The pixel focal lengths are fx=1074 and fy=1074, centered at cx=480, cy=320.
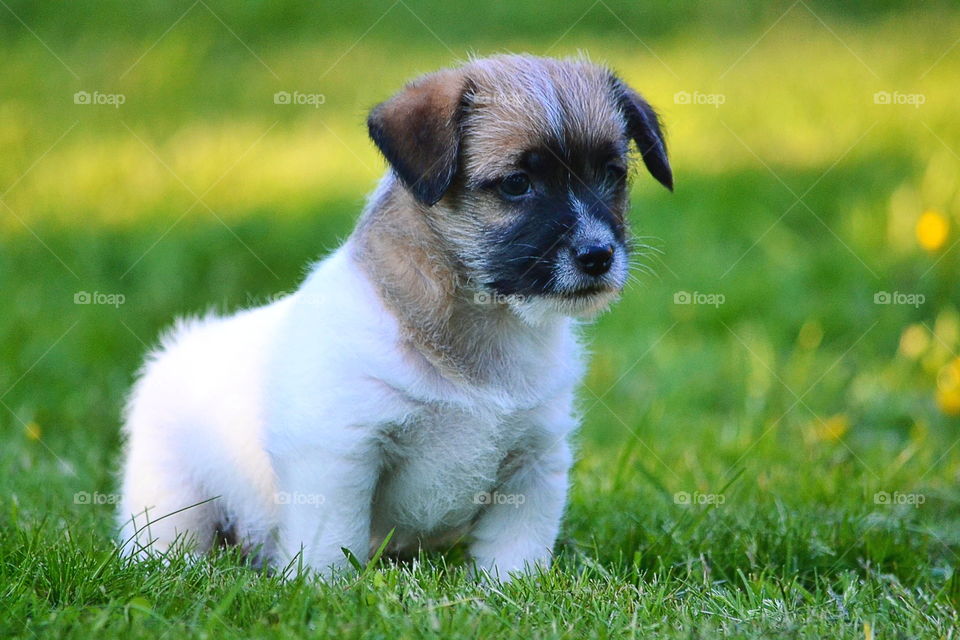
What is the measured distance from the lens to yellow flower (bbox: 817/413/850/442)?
6121 mm

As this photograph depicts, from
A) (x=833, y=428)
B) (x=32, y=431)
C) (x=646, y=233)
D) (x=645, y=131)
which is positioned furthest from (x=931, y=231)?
(x=32, y=431)

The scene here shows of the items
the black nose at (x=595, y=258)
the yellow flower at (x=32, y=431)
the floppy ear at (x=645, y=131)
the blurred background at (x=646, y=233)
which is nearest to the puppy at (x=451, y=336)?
the black nose at (x=595, y=258)

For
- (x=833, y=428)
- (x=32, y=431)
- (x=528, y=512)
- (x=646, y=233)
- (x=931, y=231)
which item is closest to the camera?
(x=528, y=512)

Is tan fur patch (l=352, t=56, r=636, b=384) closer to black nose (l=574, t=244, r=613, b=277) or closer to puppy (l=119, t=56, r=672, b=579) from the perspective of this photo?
puppy (l=119, t=56, r=672, b=579)

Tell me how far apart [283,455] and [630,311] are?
444 cm

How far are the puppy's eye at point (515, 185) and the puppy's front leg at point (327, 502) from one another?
1094mm

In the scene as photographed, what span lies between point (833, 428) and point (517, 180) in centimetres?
310

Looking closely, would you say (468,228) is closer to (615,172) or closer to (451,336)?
(451,336)

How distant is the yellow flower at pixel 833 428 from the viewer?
612 cm

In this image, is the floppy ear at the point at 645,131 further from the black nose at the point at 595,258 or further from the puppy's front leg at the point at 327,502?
the puppy's front leg at the point at 327,502

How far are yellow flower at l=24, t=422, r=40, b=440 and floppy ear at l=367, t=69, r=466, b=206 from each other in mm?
3137

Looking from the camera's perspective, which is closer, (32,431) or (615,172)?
(615,172)

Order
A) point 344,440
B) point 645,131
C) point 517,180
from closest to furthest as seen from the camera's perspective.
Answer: point 344,440 < point 517,180 < point 645,131

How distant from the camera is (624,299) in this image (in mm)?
8023
